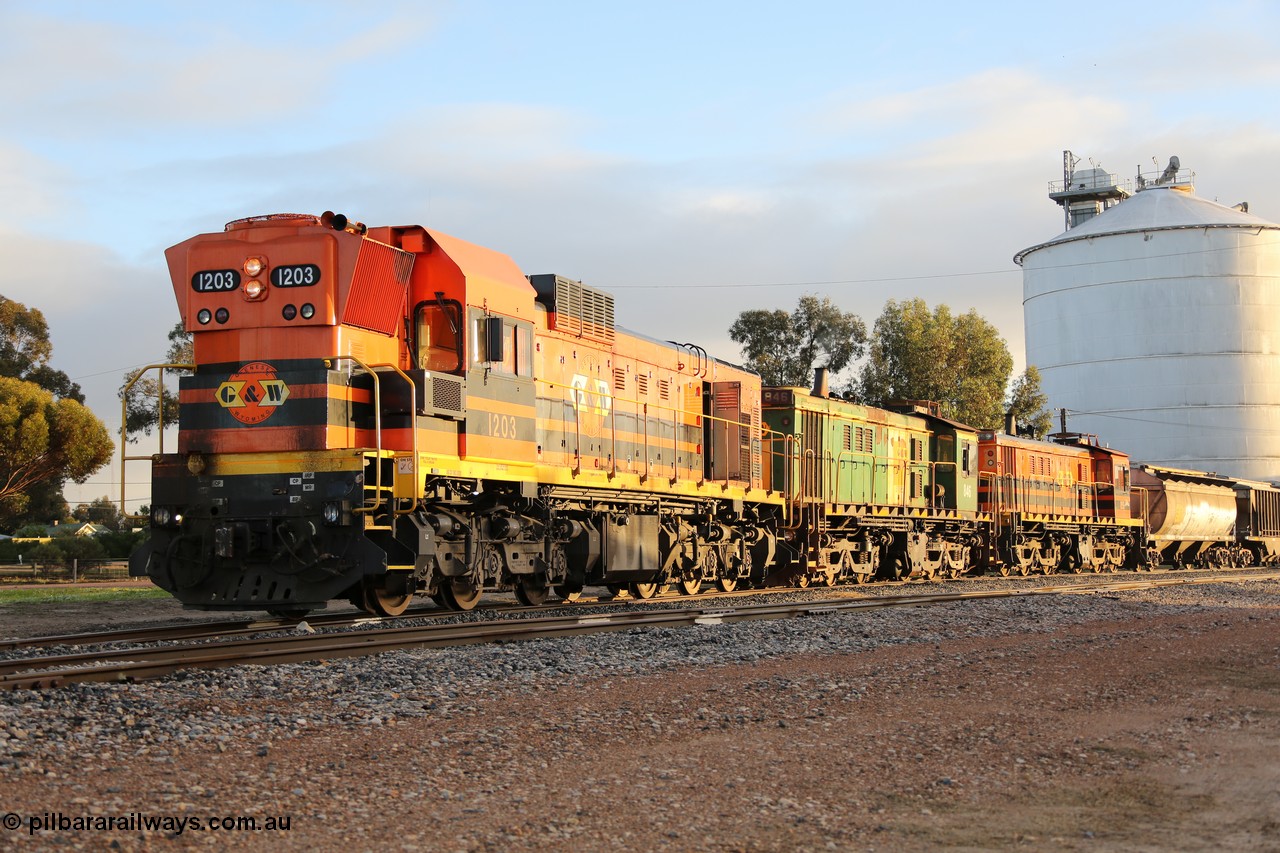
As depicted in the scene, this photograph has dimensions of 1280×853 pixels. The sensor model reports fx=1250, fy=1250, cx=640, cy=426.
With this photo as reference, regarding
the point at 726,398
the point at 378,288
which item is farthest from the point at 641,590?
the point at 378,288

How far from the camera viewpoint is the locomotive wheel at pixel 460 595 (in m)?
15.2

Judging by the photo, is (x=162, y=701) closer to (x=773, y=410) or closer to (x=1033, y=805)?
(x=1033, y=805)

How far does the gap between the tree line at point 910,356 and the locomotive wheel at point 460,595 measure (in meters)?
34.2

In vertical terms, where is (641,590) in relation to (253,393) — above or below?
below

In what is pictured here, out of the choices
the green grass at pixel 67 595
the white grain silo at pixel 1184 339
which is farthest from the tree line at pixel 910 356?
the green grass at pixel 67 595

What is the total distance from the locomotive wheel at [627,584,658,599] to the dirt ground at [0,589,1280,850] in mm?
10168

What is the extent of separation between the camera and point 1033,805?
5750 millimetres

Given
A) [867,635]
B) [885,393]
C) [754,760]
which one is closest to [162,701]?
[754,760]

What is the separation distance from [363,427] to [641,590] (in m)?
7.43

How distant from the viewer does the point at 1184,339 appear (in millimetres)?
65875

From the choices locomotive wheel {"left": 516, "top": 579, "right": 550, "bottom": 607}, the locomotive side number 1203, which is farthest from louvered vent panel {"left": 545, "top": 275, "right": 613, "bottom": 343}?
locomotive wheel {"left": 516, "top": 579, "right": 550, "bottom": 607}

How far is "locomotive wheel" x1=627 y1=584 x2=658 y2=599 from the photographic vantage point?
1969 cm
